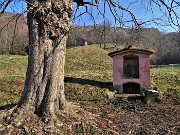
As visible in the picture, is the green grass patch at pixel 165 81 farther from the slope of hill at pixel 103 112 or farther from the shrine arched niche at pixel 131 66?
the shrine arched niche at pixel 131 66

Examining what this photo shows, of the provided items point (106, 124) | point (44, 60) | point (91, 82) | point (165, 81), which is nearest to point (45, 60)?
point (44, 60)

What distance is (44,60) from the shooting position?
5785 mm

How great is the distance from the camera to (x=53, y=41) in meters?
6.00

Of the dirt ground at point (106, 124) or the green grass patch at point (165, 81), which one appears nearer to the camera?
the dirt ground at point (106, 124)

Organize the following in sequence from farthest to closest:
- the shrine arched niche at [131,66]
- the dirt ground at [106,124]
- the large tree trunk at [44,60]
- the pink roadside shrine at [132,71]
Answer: the shrine arched niche at [131,66]
the pink roadside shrine at [132,71]
the large tree trunk at [44,60]
the dirt ground at [106,124]

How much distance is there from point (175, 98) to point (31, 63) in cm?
707

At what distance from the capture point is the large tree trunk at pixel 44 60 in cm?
567

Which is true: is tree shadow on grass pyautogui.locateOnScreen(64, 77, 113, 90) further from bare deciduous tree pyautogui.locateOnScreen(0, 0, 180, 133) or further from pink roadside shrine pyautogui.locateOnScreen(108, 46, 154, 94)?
bare deciduous tree pyautogui.locateOnScreen(0, 0, 180, 133)

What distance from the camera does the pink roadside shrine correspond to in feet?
41.6

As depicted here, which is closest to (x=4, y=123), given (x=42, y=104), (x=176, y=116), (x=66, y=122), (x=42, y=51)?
(x=42, y=104)

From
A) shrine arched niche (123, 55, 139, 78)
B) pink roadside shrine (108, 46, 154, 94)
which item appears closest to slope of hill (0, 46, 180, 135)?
pink roadside shrine (108, 46, 154, 94)

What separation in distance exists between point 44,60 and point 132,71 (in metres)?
8.24

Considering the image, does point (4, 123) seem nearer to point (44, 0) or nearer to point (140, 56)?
point (44, 0)

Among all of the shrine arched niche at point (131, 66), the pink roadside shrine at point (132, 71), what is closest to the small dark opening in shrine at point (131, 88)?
the pink roadside shrine at point (132, 71)
